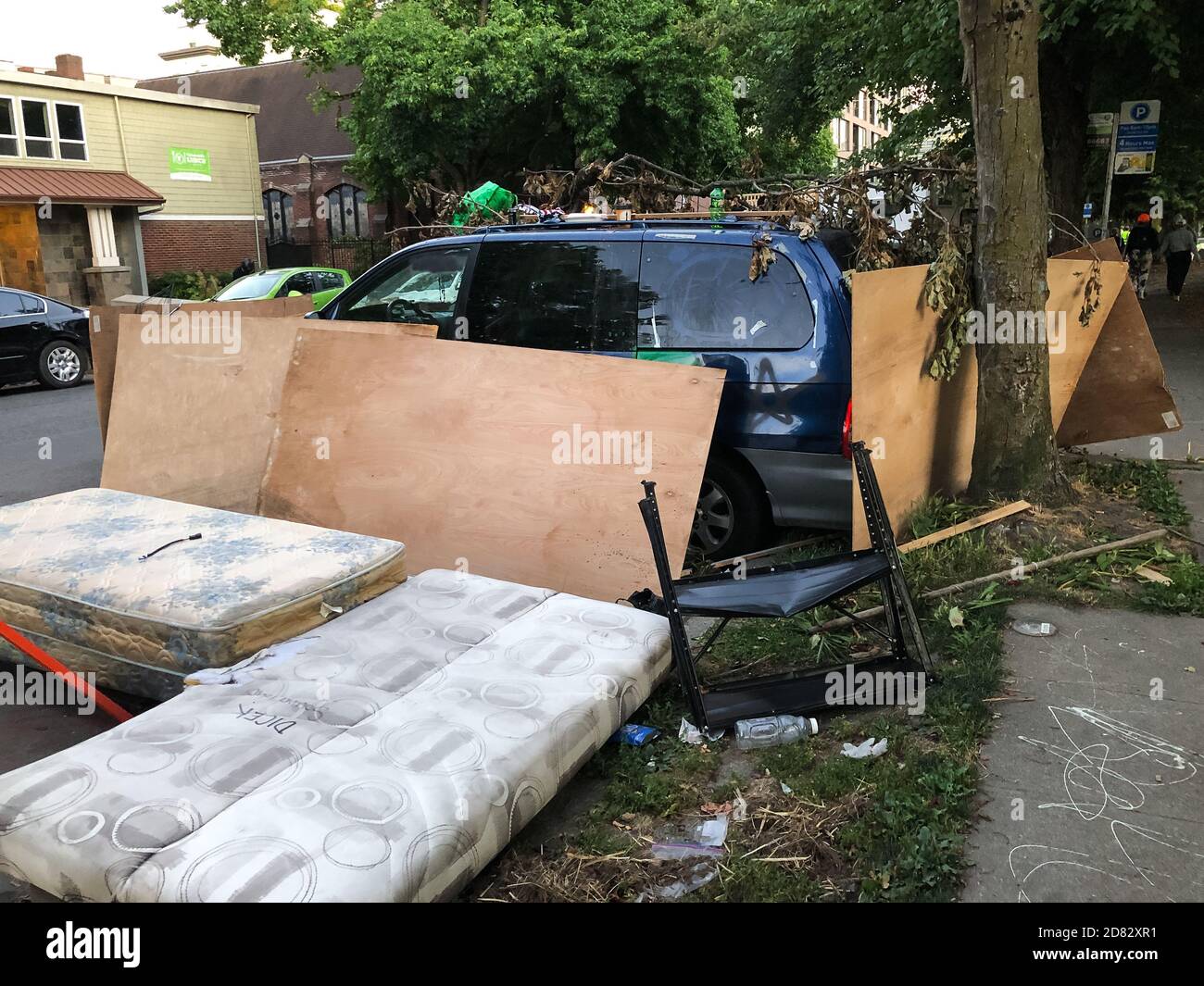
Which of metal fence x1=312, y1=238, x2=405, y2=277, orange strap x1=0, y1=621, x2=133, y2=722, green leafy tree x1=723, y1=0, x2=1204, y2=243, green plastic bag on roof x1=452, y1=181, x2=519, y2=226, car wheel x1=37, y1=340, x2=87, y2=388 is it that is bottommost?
orange strap x1=0, y1=621, x2=133, y2=722

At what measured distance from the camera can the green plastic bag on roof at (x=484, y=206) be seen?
7.66 metres

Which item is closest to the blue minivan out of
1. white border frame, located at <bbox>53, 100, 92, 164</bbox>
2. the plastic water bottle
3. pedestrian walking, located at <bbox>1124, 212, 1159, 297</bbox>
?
the plastic water bottle

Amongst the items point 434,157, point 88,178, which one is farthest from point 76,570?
point 88,178

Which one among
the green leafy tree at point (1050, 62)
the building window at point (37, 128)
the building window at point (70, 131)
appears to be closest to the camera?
the green leafy tree at point (1050, 62)

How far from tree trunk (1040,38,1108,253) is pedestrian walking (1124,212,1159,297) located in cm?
675

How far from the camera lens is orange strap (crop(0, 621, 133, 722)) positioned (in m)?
3.88

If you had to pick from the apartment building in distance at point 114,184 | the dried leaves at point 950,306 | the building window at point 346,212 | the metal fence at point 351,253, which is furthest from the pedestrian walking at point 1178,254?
the building window at point 346,212

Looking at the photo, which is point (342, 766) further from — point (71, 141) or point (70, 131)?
point (70, 131)

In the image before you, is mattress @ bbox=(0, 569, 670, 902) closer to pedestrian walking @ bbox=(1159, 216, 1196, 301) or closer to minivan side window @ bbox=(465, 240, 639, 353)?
minivan side window @ bbox=(465, 240, 639, 353)

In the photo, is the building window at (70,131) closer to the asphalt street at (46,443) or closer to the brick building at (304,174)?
the brick building at (304,174)

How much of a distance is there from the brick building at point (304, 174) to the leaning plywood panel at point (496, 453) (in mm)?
32856

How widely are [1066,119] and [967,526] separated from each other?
10.6 meters

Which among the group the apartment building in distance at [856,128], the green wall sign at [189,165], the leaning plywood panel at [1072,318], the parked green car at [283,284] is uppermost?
the apartment building in distance at [856,128]

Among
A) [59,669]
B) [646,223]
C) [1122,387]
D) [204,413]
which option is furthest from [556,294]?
[1122,387]
